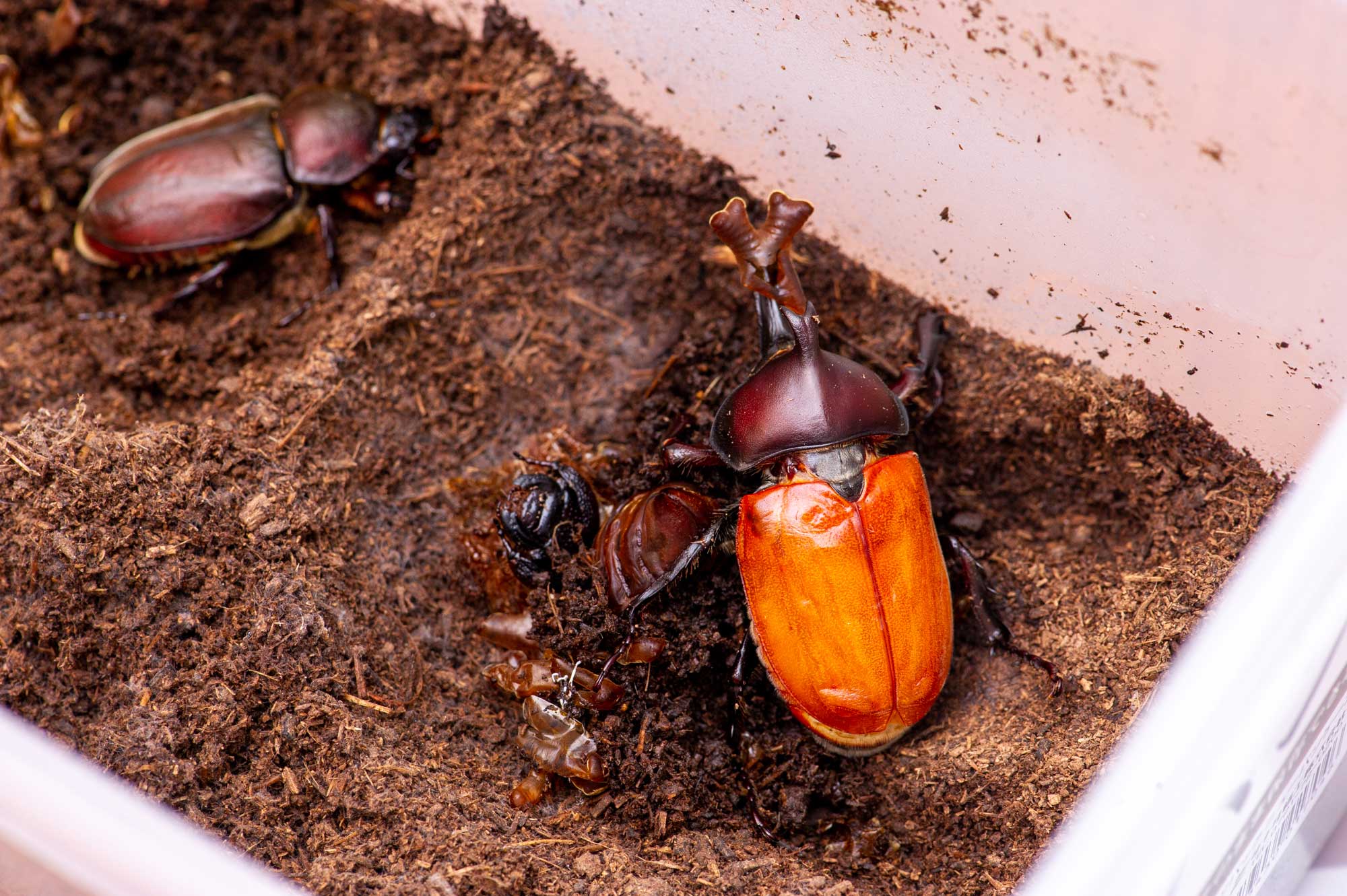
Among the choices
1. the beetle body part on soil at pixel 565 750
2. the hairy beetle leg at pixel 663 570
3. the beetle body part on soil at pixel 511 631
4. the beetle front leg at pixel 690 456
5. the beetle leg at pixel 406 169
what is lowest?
the beetle body part on soil at pixel 511 631

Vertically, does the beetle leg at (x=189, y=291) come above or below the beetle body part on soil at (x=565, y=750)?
above

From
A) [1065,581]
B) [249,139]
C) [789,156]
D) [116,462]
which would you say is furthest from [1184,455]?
[249,139]

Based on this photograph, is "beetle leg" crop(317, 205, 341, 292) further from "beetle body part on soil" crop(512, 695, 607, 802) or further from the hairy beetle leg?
"beetle body part on soil" crop(512, 695, 607, 802)

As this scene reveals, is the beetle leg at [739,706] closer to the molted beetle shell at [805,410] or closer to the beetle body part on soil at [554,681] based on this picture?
the beetle body part on soil at [554,681]

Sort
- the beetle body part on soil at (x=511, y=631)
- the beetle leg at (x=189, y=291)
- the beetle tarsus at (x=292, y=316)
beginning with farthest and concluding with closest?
the beetle leg at (x=189, y=291), the beetle tarsus at (x=292, y=316), the beetle body part on soil at (x=511, y=631)

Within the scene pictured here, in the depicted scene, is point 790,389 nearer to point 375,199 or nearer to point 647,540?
point 647,540

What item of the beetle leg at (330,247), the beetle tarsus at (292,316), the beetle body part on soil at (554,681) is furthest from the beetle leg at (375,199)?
the beetle body part on soil at (554,681)

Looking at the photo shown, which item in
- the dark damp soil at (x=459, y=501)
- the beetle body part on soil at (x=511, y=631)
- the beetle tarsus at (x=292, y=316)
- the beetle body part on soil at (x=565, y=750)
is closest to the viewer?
the dark damp soil at (x=459, y=501)


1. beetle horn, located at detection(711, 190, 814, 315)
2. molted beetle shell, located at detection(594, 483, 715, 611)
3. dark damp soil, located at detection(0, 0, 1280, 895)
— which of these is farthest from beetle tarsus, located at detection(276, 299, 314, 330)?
beetle horn, located at detection(711, 190, 814, 315)
